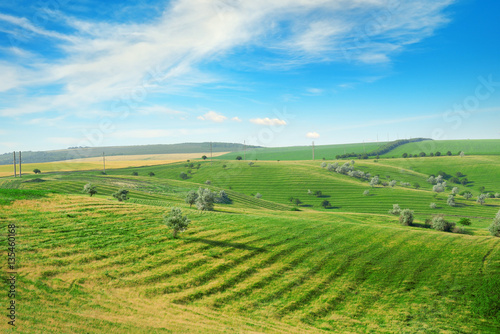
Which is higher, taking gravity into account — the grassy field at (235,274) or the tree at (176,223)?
the tree at (176,223)

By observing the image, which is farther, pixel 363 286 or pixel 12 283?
pixel 363 286

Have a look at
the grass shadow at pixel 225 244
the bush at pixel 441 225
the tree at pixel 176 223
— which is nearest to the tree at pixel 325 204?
the bush at pixel 441 225

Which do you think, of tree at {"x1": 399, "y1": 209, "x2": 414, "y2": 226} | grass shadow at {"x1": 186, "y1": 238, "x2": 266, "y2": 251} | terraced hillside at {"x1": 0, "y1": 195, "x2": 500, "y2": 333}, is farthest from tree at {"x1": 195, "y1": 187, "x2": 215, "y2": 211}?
tree at {"x1": 399, "y1": 209, "x2": 414, "y2": 226}

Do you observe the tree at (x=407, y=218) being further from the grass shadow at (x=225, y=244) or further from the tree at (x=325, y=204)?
the tree at (x=325, y=204)

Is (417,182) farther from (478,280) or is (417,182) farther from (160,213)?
(160,213)

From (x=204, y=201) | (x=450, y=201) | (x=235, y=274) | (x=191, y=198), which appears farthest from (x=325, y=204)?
(x=235, y=274)

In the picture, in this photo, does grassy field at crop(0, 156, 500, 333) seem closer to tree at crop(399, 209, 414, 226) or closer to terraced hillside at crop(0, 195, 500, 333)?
terraced hillside at crop(0, 195, 500, 333)

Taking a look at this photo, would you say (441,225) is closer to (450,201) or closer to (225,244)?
(225,244)

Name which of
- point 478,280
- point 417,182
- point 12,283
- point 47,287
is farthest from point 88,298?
point 417,182
